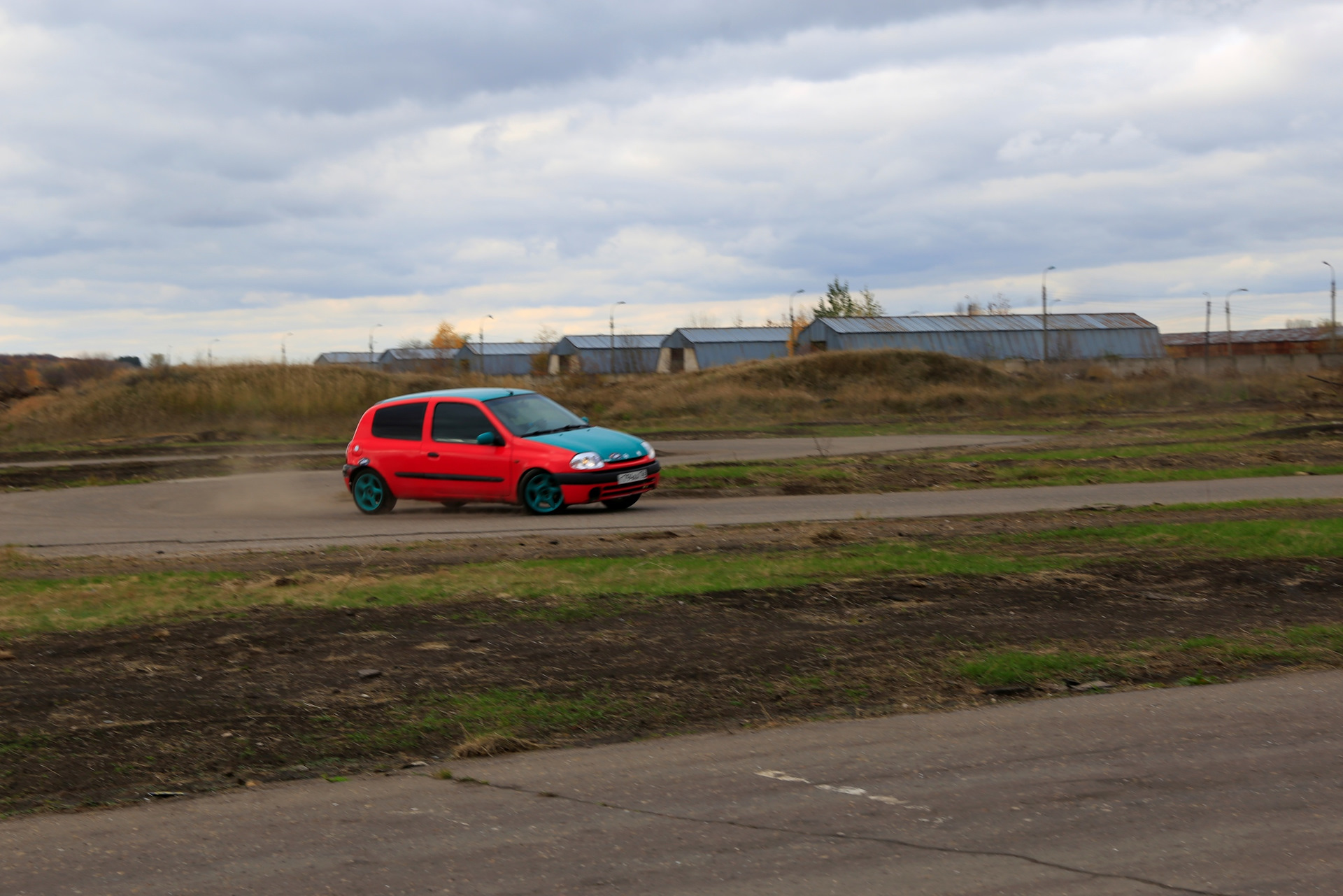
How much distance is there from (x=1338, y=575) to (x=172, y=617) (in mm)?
9337

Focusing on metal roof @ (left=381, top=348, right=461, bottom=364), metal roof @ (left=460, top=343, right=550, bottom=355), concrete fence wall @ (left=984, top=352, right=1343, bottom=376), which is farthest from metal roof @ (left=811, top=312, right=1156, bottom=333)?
metal roof @ (left=460, top=343, right=550, bottom=355)

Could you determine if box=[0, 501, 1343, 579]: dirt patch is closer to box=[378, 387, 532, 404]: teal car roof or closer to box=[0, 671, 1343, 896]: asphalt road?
box=[378, 387, 532, 404]: teal car roof

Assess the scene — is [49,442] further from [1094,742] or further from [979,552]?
[1094,742]

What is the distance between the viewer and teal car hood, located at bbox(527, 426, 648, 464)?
51.8 feet

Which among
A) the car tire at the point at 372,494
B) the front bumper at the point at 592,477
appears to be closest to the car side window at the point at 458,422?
the car tire at the point at 372,494

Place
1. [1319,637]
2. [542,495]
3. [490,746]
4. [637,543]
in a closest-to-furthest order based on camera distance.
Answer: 1. [490,746]
2. [1319,637]
3. [637,543]
4. [542,495]

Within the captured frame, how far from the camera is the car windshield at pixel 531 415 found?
16.1 meters

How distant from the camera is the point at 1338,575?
32.2ft

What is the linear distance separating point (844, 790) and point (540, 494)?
36.9 feet

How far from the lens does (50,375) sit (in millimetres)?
74938

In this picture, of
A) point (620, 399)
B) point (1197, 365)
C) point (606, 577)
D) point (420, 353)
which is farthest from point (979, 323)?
point (606, 577)

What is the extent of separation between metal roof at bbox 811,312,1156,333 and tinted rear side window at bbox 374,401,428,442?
247ft

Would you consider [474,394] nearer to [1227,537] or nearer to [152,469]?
[1227,537]

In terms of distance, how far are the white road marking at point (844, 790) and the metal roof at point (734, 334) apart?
3785 inches
